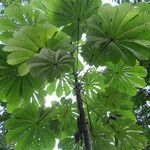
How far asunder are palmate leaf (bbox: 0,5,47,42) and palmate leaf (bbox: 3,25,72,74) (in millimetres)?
493

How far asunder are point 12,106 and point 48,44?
102cm

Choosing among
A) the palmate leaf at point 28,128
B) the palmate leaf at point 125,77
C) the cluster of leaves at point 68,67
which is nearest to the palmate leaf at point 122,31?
the cluster of leaves at point 68,67

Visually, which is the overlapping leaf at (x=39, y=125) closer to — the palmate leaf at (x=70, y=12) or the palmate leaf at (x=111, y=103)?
the palmate leaf at (x=111, y=103)

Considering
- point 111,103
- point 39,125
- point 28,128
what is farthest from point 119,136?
point 28,128

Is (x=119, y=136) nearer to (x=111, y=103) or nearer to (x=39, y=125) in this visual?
(x=111, y=103)

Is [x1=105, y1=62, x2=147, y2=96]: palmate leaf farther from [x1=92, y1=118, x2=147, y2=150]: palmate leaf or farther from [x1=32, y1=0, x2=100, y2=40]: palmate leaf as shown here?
[x1=32, y1=0, x2=100, y2=40]: palmate leaf

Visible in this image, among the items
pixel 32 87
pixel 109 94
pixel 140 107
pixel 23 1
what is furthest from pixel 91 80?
pixel 23 1

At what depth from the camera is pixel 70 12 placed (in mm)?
3676

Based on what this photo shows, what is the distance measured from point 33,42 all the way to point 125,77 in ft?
4.19

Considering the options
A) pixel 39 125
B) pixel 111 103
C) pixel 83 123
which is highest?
pixel 111 103

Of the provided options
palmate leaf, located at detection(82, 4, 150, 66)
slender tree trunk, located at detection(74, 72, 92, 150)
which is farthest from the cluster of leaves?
slender tree trunk, located at detection(74, 72, 92, 150)

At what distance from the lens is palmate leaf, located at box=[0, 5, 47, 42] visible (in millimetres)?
3783

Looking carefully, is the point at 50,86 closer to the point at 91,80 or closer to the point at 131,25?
the point at 91,80

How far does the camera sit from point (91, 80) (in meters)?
4.23
